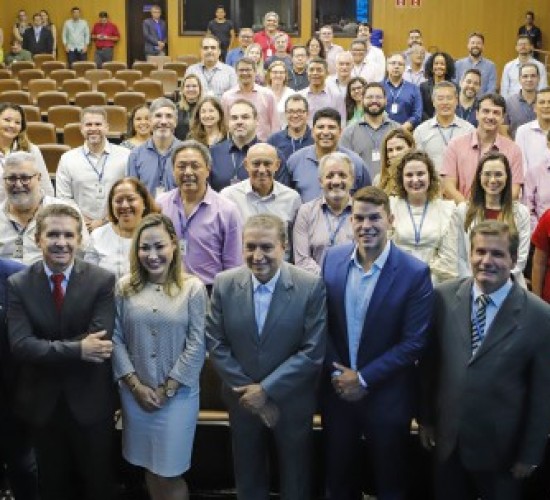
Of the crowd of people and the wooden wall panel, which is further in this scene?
the wooden wall panel

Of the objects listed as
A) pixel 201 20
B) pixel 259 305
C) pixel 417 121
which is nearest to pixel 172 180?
pixel 259 305

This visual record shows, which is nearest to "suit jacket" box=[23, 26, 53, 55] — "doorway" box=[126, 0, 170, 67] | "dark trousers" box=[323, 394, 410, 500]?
"doorway" box=[126, 0, 170, 67]

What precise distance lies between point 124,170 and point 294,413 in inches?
92.8

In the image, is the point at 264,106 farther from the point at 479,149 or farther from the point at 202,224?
the point at 202,224

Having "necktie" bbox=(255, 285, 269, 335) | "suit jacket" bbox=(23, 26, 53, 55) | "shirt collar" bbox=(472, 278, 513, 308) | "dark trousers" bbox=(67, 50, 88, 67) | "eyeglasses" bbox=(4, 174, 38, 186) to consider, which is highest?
"suit jacket" bbox=(23, 26, 53, 55)

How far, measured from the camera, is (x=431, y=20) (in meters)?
13.4

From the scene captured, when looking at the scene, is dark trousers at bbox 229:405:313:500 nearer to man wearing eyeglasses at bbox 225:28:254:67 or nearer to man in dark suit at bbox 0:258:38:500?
man in dark suit at bbox 0:258:38:500

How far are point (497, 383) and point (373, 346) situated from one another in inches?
17.3

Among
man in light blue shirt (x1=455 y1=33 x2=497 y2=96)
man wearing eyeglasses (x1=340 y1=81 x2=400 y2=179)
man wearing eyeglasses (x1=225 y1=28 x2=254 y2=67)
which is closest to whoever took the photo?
man wearing eyeglasses (x1=340 y1=81 x2=400 y2=179)

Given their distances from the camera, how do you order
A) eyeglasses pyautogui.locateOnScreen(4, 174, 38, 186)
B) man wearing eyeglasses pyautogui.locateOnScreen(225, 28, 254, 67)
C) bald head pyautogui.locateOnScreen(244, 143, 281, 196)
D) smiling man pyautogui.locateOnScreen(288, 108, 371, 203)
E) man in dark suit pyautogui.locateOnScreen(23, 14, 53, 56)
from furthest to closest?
man in dark suit pyautogui.locateOnScreen(23, 14, 53, 56) → man wearing eyeglasses pyautogui.locateOnScreen(225, 28, 254, 67) → smiling man pyautogui.locateOnScreen(288, 108, 371, 203) → bald head pyautogui.locateOnScreen(244, 143, 281, 196) → eyeglasses pyautogui.locateOnScreen(4, 174, 38, 186)

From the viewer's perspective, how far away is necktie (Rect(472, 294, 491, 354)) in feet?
8.59

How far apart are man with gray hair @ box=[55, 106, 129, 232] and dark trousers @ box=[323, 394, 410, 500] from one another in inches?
90.5

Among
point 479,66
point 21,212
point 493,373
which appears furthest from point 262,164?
point 479,66

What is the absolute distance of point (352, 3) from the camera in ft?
44.0
